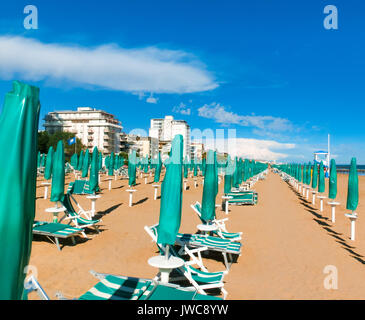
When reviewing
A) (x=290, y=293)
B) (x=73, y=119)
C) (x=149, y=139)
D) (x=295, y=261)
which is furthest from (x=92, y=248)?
(x=149, y=139)

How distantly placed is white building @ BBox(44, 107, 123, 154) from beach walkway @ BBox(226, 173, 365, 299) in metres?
62.4

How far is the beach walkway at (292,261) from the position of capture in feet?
16.0

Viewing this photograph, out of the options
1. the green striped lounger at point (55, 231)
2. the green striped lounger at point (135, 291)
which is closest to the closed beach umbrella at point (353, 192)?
the green striped lounger at point (135, 291)

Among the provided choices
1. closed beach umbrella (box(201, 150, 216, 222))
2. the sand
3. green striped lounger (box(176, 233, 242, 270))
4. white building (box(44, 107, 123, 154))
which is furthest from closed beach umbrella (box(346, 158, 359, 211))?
white building (box(44, 107, 123, 154))

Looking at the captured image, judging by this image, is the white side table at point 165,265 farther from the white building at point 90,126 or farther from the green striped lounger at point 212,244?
the white building at point 90,126

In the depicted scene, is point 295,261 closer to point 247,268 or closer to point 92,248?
point 247,268

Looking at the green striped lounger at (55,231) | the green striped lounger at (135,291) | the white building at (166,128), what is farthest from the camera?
the white building at (166,128)

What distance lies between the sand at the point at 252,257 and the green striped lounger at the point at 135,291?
2.82 feet

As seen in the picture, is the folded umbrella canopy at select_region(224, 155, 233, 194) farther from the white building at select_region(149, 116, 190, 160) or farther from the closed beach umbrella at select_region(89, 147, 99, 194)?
the white building at select_region(149, 116, 190, 160)

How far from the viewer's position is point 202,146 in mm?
122562

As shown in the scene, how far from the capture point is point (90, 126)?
69.3 metres

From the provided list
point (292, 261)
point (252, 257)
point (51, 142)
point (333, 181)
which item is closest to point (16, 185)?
point (252, 257)

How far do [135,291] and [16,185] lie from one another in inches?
110

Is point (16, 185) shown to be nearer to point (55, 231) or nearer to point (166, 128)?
point (55, 231)
